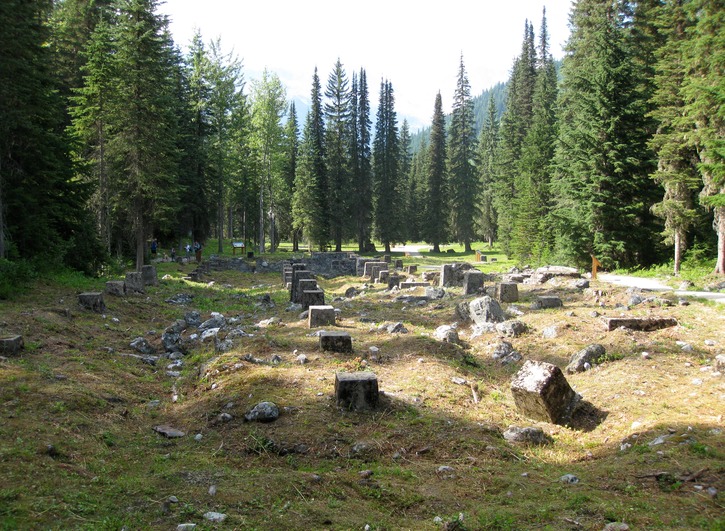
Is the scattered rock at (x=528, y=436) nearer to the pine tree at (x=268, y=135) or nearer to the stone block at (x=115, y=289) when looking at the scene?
the stone block at (x=115, y=289)

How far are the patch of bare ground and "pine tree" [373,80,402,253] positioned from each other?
40.0 m

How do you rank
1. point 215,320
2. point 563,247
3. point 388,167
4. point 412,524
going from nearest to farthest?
point 412,524
point 215,320
point 563,247
point 388,167

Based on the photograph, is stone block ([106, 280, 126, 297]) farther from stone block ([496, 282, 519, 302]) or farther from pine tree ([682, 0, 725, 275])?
pine tree ([682, 0, 725, 275])

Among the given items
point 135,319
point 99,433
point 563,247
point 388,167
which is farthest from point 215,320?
point 388,167

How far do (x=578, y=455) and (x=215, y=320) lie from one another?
966 centimetres

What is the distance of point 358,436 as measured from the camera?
5.94m

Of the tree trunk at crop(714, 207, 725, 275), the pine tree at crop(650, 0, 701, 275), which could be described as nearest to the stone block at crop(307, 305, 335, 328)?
the tree trunk at crop(714, 207, 725, 275)

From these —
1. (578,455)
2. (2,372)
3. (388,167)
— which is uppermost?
(388,167)

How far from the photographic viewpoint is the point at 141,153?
71.6ft

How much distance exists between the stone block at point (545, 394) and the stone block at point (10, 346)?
24.8ft

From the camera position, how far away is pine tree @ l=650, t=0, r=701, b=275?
61.1 feet

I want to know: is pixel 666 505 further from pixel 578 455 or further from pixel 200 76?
pixel 200 76

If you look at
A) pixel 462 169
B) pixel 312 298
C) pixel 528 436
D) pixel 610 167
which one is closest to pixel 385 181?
pixel 462 169

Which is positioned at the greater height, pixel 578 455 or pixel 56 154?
pixel 56 154
